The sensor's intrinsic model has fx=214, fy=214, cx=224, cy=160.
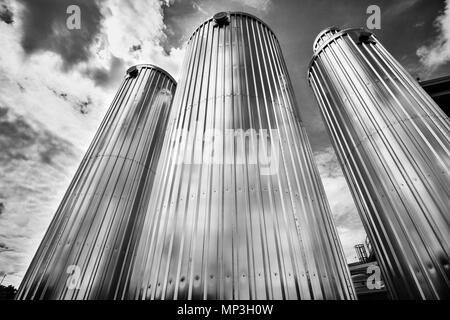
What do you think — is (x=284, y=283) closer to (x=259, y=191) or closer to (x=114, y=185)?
(x=259, y=191)

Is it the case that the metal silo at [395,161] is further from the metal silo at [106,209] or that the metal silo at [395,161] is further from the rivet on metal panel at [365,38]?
the metal silo at [106,209]

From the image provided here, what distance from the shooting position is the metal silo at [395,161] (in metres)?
3.26

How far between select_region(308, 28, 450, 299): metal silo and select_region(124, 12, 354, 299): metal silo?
4.05 feet

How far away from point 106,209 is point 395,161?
6280 millimetres

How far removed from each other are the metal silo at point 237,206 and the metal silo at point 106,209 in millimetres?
1535

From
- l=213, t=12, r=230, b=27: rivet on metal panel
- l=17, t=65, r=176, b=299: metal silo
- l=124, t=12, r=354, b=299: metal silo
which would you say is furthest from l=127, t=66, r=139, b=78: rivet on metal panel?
l=124, t=12, r=354, b=299: metal silo

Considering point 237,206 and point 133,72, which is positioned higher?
point 133,72

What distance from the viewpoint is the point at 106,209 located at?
5.13 meters

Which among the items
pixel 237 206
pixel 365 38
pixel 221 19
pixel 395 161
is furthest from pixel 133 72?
pixel 395 161

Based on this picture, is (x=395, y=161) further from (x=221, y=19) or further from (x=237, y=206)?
(x=221, y=19)

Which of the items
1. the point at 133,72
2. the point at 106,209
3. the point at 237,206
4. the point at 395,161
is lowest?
the point at 237,206

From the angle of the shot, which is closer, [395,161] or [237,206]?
[237,206]
